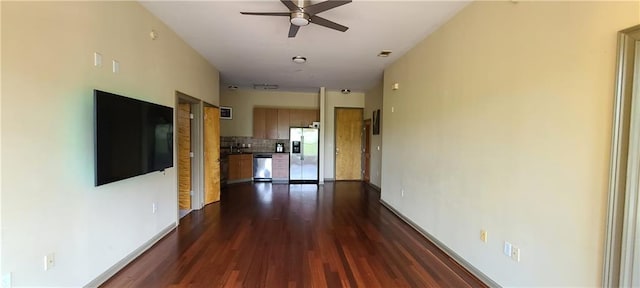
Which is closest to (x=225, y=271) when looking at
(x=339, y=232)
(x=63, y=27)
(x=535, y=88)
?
(x=339, y=232)

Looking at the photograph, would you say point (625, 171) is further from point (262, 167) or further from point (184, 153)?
point (262, 167)

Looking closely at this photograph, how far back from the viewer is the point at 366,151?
807cm

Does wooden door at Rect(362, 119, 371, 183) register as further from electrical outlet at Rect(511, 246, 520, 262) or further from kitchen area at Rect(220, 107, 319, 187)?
electrical outlet at Rect(511, 246, 520, 262)

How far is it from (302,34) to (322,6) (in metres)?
1.25

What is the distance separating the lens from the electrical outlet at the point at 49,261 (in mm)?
1924

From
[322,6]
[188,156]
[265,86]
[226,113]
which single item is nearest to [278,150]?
[226,113]

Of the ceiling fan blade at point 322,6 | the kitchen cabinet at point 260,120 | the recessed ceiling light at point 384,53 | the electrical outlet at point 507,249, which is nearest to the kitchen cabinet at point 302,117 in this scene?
the kitchen cabinet at point 260,120

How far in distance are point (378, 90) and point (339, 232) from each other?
14.2ft

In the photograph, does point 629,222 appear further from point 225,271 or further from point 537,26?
point 225,271

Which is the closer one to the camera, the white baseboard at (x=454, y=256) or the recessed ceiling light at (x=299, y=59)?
the white baseboard at (x=454, y=256)

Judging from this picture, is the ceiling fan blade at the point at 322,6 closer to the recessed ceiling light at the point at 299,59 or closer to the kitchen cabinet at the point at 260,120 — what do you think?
the recessed ceiling light at the point at 299,59

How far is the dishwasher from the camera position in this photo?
7.90 m

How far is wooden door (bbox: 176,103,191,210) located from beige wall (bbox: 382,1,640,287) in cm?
383

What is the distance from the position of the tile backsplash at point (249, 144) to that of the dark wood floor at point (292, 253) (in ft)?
11.3
